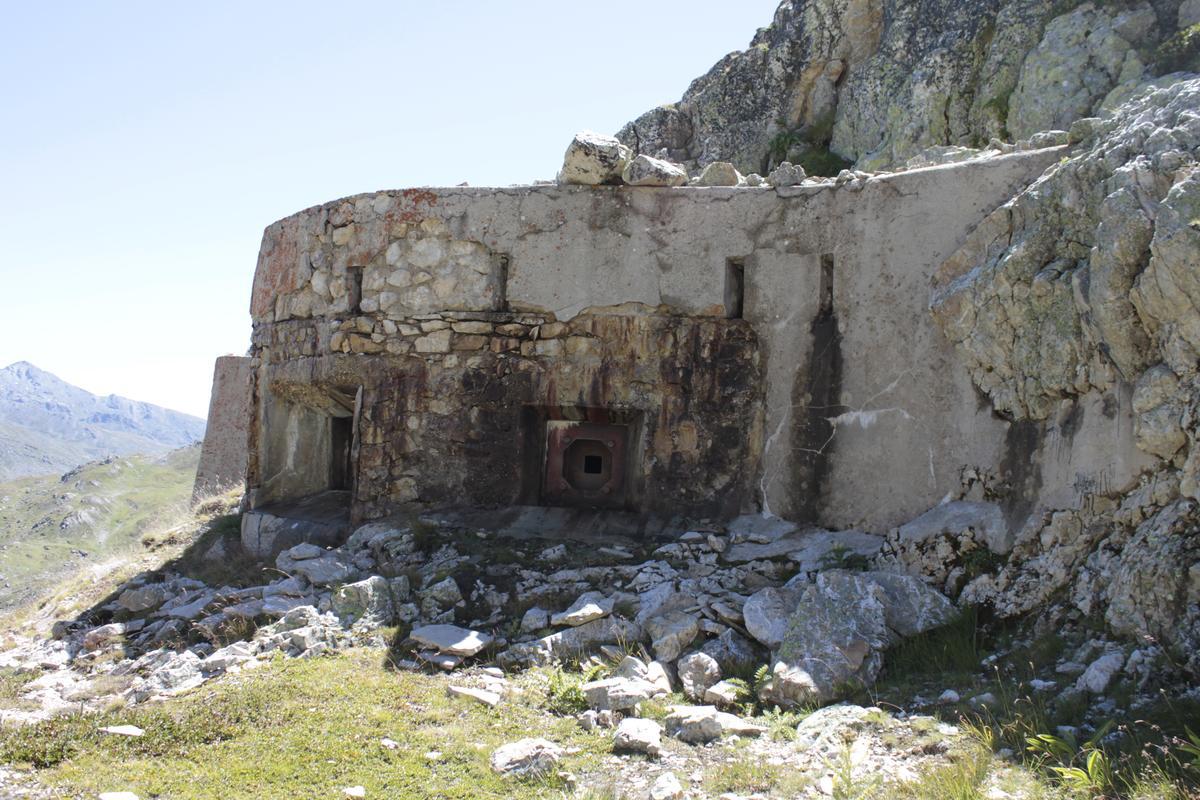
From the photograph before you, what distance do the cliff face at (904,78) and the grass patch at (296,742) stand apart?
10.4m

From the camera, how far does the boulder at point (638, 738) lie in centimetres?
412

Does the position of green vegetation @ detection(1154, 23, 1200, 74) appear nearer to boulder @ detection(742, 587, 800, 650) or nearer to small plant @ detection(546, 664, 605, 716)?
boulder @ detection(742, 587, 800, 650)

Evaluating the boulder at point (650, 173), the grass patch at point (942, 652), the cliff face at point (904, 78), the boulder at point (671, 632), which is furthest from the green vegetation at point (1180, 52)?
the boulder at point (671, 632)

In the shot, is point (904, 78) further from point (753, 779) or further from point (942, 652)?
point (753, 779)

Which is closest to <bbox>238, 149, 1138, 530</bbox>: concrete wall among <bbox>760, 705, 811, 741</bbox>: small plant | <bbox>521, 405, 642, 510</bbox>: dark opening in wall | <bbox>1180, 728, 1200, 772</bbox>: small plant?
<bbox>521, 405, 642, 510</bbox>: dark opening in wall

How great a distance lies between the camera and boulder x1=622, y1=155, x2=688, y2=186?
279 inches

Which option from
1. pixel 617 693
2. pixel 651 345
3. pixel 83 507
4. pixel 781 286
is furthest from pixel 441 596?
pixel 83 507

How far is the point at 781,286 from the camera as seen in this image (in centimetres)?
686

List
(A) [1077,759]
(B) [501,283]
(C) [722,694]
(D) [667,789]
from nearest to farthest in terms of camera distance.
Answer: (A) [1077,759]
(D) [667,789]
(C) [722,694]
(B) [501,283]

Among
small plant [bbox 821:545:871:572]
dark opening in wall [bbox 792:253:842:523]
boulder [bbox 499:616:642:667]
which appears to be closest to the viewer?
boulder [bbox 499:616:642:667]

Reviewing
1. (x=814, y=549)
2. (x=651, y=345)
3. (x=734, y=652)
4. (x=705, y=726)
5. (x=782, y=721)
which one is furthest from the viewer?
(x=651, y=345)

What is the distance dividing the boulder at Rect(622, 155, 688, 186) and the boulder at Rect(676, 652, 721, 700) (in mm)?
3479

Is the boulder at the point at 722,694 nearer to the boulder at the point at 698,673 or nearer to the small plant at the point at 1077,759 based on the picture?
the boulder at the point at 698,673

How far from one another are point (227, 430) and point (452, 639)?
8796 mm
